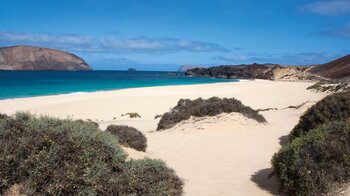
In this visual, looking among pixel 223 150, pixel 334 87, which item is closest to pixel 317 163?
pixel 223 150

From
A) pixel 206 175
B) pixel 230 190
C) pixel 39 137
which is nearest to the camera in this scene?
pixel 39 137

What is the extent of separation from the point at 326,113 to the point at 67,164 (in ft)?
26.7

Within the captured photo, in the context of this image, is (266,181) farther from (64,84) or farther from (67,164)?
(64,84)

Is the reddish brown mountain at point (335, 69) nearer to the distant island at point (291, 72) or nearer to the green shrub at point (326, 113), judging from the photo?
the distant island at point (291, 72)

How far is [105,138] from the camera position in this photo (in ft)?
23.0

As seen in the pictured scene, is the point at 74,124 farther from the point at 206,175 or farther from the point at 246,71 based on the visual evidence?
the point at 246,71

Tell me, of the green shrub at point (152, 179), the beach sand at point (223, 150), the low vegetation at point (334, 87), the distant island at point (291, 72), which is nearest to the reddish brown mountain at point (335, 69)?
the distant island at point (291, 72)

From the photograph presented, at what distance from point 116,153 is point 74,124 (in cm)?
92

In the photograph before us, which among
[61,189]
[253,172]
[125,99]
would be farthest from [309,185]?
[125,99]

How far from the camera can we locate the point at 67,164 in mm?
6254

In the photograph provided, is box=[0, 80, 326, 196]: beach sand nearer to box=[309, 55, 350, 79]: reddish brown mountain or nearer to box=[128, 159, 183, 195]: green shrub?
box=[128, 159, 183, 195]: green shrub

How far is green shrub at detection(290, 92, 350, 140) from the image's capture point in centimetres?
1166

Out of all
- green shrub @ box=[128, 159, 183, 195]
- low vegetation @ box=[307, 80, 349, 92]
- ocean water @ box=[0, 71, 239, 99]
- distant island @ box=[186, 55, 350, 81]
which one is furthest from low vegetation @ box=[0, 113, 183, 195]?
distant island @ box=[186, 55, 350, 81]

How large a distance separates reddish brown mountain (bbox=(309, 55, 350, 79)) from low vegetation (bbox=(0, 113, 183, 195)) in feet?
268
